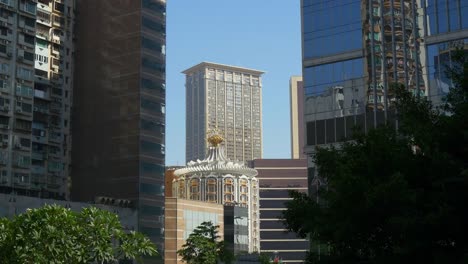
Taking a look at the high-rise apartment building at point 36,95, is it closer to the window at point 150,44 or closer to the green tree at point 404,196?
the window at point 150,44

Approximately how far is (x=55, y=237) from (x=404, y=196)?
131ft

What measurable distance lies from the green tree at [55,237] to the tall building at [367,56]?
39.0 metres

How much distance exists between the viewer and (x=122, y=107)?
417 ft

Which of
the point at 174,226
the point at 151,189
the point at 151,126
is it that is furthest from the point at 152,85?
the point at 174,226

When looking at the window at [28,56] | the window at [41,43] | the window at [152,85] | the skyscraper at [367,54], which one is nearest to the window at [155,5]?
the window at [152,85]

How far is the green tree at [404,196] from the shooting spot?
29797 mm

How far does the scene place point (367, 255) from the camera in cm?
3344

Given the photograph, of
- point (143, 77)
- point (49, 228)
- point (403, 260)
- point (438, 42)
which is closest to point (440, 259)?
point (403, 260)

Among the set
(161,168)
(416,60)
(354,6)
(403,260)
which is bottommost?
(403,260)

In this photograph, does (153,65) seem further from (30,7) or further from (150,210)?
(150,210)

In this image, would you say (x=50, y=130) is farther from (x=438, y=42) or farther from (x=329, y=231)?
(x=329, y=231)

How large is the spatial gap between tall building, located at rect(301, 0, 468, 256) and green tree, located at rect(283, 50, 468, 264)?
209 feet

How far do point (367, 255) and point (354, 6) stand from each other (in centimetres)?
7563

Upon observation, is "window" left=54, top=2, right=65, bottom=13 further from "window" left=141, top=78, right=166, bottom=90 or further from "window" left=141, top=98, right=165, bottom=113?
"window" left=141, top=98, right=165, bottom=113
